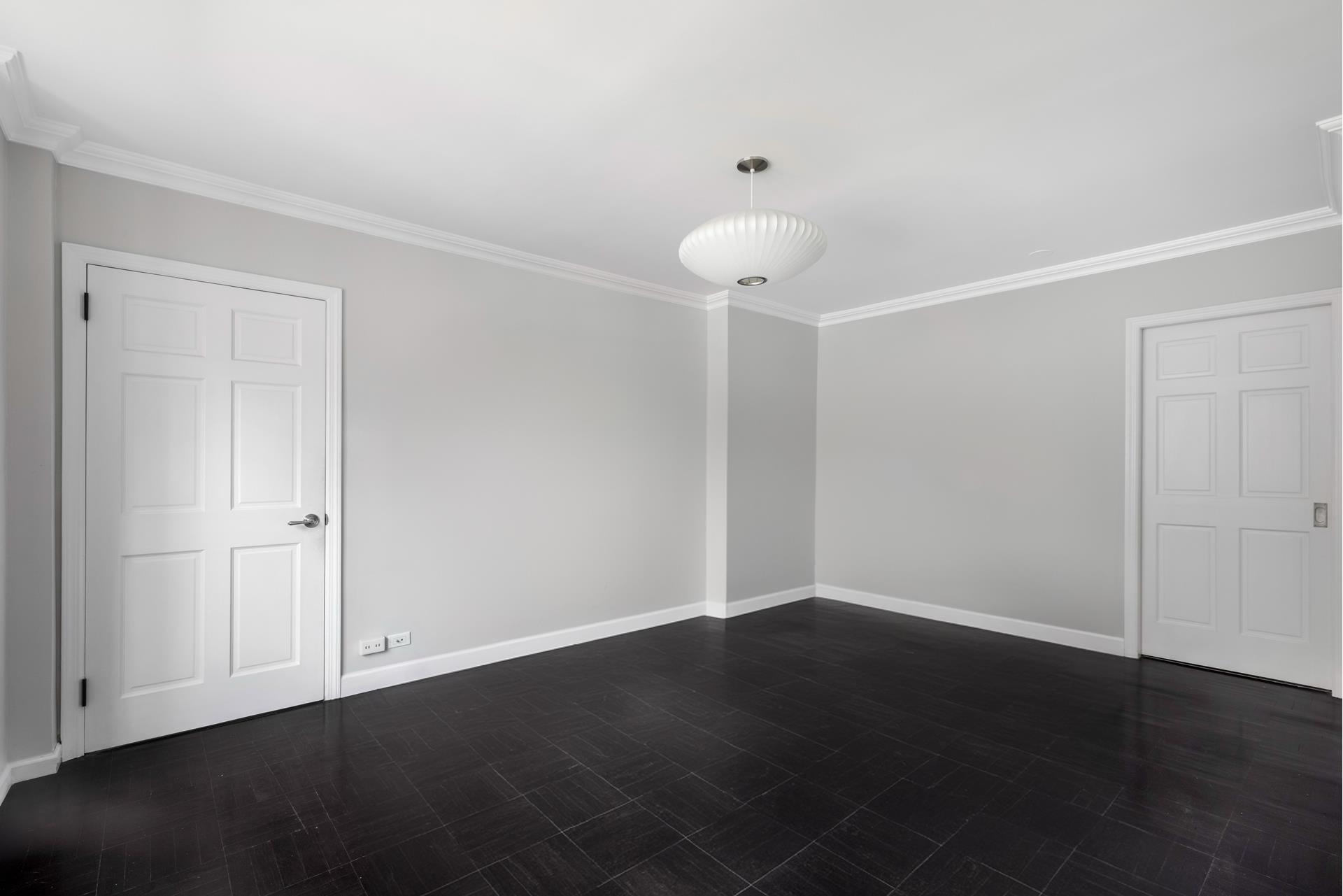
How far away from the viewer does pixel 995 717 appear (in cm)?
321

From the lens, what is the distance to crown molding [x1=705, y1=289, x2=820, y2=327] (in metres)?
5.17

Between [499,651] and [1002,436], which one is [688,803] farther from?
[1002,436]

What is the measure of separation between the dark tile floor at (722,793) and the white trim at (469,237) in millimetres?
2612

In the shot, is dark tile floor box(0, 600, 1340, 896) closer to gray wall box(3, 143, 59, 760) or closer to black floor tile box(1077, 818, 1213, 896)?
black floor tile box(1077, 818, 1213, 896)

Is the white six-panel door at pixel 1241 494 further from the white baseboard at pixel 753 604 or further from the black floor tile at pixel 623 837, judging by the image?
the black floor tile at pixel 623 837

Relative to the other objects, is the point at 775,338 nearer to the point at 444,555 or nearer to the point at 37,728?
the point at 444,555

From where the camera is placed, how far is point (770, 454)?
18.1 feet

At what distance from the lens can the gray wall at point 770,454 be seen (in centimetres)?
524

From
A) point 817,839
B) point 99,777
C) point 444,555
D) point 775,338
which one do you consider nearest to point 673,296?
point 775,338

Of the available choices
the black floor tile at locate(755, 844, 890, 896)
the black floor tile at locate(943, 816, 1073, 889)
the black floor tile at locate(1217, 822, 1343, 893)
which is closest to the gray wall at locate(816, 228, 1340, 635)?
the black floor tile at locate(1217, 822, 1343, 893)

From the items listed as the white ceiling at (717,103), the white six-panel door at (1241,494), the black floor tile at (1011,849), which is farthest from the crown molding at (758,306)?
the black floor tile at (1011,849)

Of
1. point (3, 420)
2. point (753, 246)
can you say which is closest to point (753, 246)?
point (753, 246)

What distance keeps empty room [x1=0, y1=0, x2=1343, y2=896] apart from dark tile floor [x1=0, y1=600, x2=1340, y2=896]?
22mm

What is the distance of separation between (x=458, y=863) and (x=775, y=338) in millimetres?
4510
